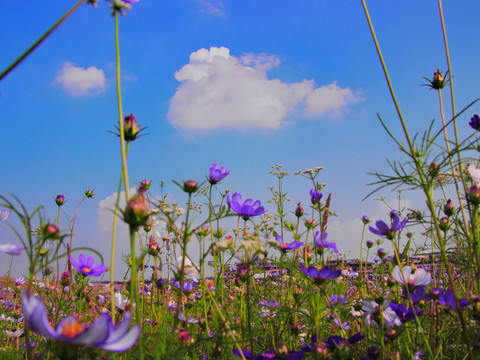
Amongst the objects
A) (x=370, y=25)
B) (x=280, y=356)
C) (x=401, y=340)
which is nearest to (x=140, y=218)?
(x=280, y=356)

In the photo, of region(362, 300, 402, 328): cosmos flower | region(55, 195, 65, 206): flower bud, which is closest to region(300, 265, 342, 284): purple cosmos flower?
region(362, 300, 402, 328): cosmos flower

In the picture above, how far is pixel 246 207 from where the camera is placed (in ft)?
5.39

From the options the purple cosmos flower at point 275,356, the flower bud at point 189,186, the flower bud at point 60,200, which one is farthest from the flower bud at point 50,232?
the flower bud at point 60,200

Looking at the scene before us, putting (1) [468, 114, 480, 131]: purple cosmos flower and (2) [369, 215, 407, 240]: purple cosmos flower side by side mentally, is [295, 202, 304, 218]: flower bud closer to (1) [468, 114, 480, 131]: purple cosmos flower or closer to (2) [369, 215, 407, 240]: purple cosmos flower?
(2) [369, 215, 407, 240]: purple cosmos flower

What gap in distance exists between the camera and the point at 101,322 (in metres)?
0.60

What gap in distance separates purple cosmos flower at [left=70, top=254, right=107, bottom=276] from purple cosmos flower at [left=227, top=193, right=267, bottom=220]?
0.72 metres

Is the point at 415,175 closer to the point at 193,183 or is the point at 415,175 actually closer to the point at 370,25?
the point at 370,25

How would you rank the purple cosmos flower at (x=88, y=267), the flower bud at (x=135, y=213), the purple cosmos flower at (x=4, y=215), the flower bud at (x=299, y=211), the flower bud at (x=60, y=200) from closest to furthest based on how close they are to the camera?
the flower bud at (x=135, y=213) → the purple cosmos flower at (x=4, y=215) → the purple cosmos flower at (x=88, y=267) → the flower bud at (x=299, y=211) → the flower bud at (x=60, y=200)

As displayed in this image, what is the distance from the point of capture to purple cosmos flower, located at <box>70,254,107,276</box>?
171cm

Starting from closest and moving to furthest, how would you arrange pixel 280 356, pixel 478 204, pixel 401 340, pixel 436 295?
pixel 280 356 → pixel 478 204 → pixel 436 295 → pixel 401 340

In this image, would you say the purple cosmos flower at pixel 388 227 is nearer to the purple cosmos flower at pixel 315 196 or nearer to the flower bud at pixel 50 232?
the purple cosmos flower at pixel 315 196

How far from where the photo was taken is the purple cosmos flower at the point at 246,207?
1.62 metres

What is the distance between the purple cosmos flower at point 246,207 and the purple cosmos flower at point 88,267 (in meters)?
0.72

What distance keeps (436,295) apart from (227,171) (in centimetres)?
103
